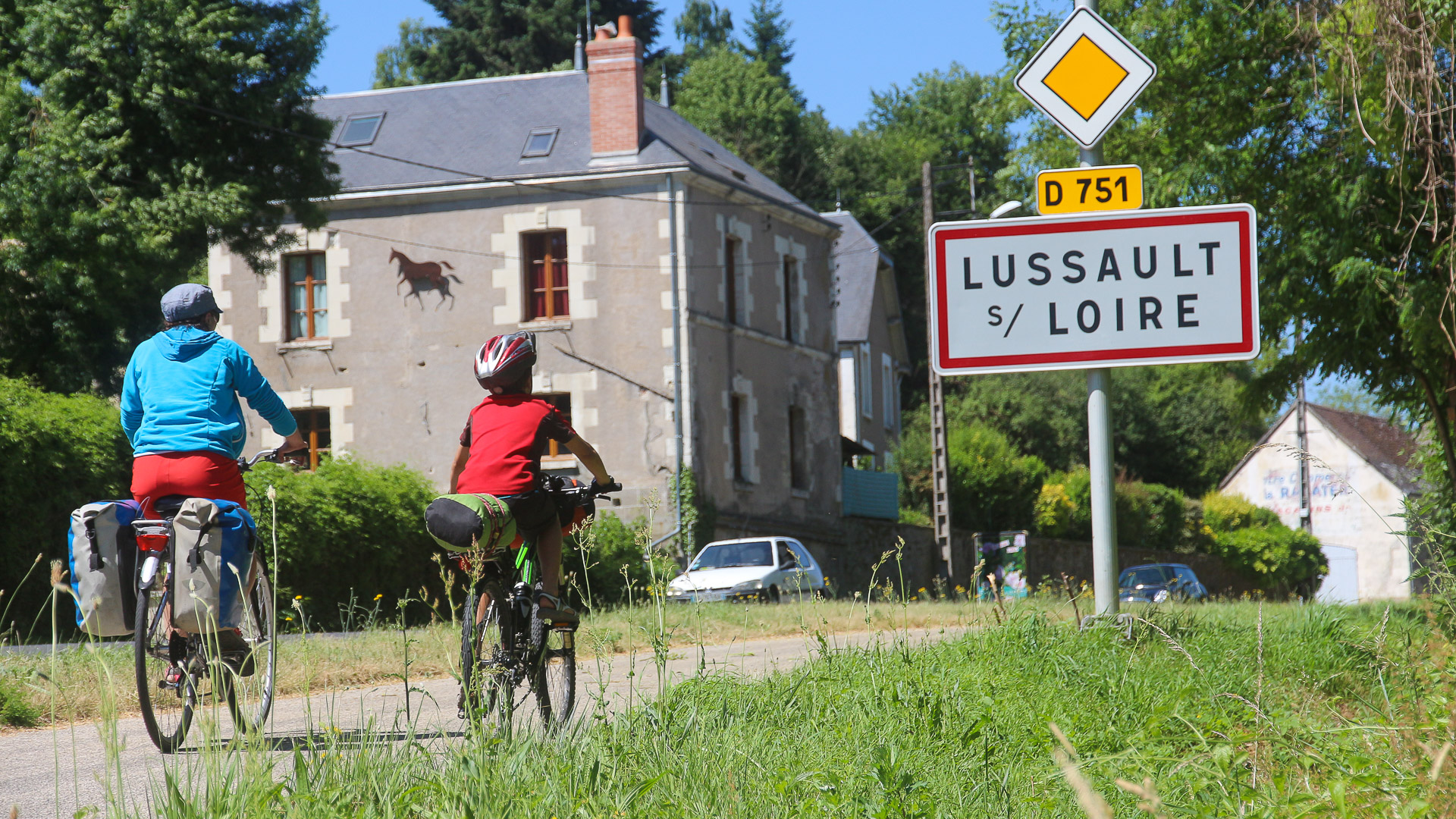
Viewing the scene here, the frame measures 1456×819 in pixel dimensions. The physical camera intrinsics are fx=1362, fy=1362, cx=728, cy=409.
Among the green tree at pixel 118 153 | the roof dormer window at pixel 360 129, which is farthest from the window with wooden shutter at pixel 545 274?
the green tree at pixel 118 153

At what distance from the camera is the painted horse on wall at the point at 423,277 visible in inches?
1096

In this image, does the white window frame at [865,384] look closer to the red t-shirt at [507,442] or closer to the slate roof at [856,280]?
the slate roof at [856,280]

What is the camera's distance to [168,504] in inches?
200

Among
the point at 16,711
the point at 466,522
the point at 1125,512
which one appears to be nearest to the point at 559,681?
the point at 466,522

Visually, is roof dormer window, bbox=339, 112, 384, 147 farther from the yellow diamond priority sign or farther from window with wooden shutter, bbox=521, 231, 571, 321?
the yellow diamond priority sign

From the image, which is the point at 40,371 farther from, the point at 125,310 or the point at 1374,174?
the point at 1374,174

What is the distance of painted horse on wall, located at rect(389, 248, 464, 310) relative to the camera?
91.4 feet

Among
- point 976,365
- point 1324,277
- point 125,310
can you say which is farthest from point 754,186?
point 976,365

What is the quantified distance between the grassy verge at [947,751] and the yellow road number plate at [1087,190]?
1897 mm

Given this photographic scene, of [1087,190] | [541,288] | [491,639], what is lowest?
[491,639]

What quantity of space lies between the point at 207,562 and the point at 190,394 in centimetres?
68

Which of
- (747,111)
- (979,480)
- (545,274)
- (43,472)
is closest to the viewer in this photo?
(43,472)

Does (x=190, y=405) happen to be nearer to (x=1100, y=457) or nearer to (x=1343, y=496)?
(x=1100, y=457)

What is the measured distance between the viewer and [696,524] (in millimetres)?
26688
